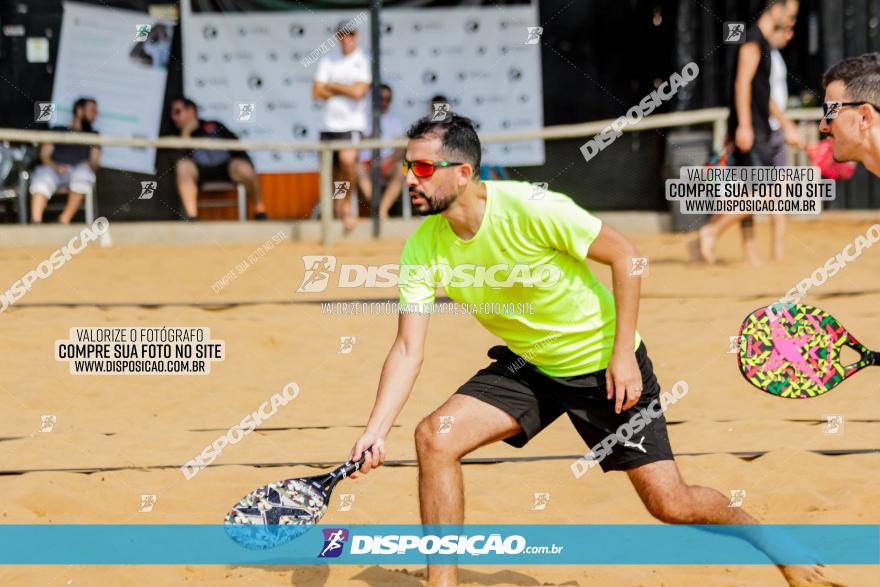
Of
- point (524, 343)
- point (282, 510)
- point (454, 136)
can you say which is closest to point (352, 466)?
point (282, 510)

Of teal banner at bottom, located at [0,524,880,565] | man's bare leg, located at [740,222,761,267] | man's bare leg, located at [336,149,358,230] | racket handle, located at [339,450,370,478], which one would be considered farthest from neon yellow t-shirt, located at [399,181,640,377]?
man's bare leg, located at [336,149,358,230]

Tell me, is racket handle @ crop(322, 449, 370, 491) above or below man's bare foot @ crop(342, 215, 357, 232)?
below

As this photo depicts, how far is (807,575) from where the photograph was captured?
4.52 meters

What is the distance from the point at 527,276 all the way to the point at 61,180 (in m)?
8.85

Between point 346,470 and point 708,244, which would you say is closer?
point 346,470

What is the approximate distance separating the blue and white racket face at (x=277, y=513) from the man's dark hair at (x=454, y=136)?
1205 mm

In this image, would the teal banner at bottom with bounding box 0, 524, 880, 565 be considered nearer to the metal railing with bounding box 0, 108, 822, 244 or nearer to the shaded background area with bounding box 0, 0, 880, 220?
the metal railing with bounding box 0, 108, 822, 244

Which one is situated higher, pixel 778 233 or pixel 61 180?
pixel 61 180

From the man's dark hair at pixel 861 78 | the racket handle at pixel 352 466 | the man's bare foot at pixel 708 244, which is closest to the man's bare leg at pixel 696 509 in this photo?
the racket handle at pixel 352 466

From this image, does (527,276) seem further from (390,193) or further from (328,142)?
(390,193)

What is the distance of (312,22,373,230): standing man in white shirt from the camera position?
12.1 m

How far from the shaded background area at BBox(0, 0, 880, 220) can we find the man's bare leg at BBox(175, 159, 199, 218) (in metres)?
0.21

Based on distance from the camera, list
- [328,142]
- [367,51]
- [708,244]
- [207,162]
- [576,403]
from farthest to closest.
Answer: [367,51]
[207,162]
[328,142]
[708,244]
[576,403]

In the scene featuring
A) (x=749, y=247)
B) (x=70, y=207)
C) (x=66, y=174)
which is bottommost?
(x=749, y=247)
